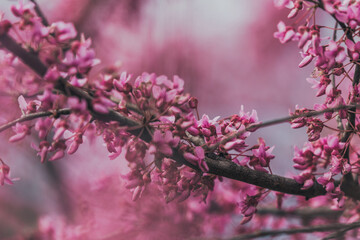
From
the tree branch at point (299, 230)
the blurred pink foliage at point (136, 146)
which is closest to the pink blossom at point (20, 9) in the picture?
the blurred pink foliage at point (136, 146)

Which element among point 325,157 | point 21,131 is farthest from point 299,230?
point 21,131

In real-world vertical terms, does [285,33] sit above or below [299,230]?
above

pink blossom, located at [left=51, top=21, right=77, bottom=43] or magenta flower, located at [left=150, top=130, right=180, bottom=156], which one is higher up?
pink blossom, located at [left=51, top=21, right=77, bottom=43]

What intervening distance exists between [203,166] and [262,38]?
2862 mm

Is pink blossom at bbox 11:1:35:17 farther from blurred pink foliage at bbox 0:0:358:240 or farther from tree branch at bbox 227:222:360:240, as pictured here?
tree branch at bbox 227:222:360:240

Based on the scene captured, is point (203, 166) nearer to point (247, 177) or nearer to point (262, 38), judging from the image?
point (247, 177)

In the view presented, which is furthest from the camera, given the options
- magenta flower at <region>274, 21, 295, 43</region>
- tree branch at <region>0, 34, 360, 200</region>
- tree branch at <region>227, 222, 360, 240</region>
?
tree branch at <region>227, 222, 360, 240</region>

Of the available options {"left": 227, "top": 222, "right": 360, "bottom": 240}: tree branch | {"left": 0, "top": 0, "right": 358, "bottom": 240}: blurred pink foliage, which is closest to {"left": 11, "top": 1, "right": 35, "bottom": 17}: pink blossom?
{"left": 0, "top": 0, "right": 358, "bottom": 240}: blurred pink foliage

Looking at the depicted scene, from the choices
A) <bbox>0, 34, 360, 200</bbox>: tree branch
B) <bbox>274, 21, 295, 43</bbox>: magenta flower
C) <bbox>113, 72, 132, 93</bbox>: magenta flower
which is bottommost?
<bbox>0, 34, 360, 200</bbox>: tree branch

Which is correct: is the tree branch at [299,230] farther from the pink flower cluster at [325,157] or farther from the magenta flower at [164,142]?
the magenta flower at [164,142]

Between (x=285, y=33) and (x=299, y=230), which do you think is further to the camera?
(x=299, y=230)

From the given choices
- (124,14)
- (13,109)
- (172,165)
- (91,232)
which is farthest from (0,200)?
(172,165)

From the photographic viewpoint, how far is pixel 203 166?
842mm

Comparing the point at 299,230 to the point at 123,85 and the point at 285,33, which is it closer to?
the point at 285,33
